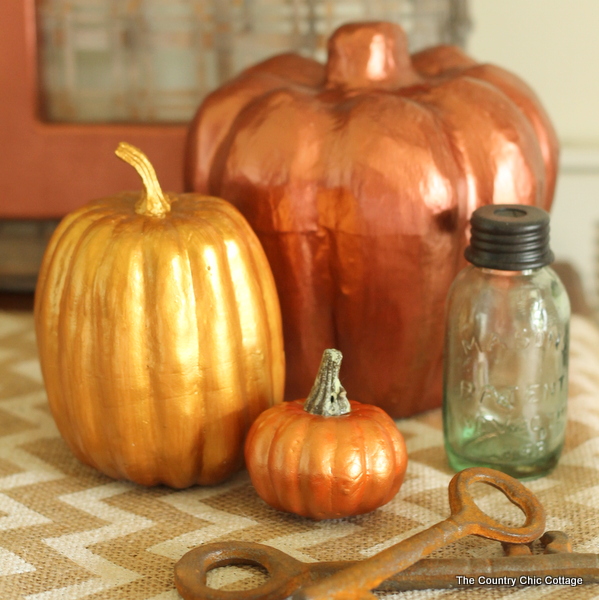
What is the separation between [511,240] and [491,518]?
0.75 ft

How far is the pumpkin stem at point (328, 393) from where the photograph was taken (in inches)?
26.9

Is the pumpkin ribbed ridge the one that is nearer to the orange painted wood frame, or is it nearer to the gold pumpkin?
the gold pumpkin

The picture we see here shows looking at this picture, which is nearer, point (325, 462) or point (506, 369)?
point (325, 462)

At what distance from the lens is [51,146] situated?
49.8 inches

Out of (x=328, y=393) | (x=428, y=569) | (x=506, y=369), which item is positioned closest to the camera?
(x=428, y=569)

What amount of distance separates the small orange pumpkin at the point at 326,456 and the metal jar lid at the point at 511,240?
0.53 feet

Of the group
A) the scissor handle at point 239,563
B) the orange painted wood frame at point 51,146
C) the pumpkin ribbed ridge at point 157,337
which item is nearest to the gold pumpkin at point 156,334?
the pumpkin ribbed ridge at point 157,337

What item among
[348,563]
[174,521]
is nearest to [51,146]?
[174,521]

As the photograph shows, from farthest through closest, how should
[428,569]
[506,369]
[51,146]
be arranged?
1. [51,146]
2. [506,369]
3. [428,569]

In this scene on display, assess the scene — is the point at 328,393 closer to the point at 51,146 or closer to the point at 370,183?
the point at 370,183

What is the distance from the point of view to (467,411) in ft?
2.64

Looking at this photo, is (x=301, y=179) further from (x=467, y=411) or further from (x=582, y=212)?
(x=582, y=212)

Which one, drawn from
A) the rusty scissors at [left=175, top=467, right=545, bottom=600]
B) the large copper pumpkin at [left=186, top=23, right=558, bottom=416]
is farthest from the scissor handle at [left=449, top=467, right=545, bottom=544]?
the large copper pumpkin at [left=186, top=23, right=558, bottom=416]

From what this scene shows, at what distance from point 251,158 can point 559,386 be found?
0.37 metres
